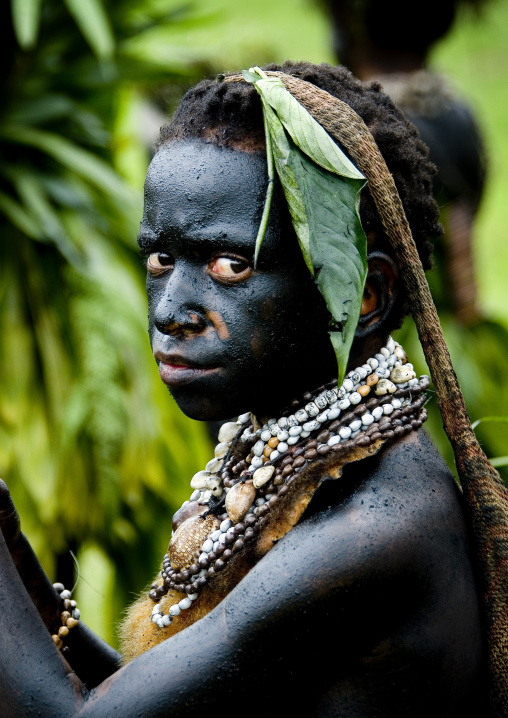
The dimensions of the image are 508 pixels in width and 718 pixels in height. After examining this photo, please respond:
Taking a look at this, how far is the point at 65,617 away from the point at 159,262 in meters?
0.87

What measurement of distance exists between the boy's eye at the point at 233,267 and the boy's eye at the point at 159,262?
145 mm

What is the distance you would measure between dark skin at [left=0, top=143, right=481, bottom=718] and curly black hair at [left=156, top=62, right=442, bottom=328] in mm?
53

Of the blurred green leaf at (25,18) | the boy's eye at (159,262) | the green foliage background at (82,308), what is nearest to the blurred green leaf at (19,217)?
the green foliage background at (82,308)

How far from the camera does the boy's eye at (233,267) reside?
6.40ft

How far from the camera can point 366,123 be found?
2.12 meters

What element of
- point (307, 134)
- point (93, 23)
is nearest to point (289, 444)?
point (307, 134)

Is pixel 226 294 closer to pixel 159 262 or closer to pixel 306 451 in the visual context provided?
pixel 159 262

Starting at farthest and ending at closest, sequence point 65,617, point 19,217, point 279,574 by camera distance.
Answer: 1. point 19,217
2. point 65,617
3. point 279,574

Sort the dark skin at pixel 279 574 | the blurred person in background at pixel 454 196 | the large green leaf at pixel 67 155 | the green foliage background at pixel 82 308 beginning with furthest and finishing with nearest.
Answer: the blurred person in background at pixel 454 196 < the large green leaf at pixel 67 155 < the green foliage background at pixel 82 308 < the dark skin at pixel 279 574

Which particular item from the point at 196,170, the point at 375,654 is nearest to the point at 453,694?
the point at 375,654

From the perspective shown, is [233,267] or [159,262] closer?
[233,267]

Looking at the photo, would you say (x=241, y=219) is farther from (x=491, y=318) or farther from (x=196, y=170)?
(x=491, y=318)

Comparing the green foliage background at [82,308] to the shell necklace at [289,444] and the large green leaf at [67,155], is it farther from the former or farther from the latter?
the shell necklace at [289,444]

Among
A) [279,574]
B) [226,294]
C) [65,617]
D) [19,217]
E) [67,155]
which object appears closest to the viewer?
[279,574]
